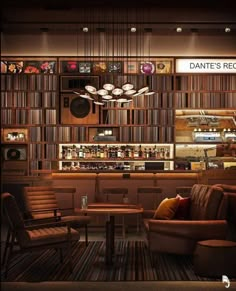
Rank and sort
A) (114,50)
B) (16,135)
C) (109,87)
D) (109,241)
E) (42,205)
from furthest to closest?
(16,135)
(114,50)
(109,87)
(42,205)
(109,241)

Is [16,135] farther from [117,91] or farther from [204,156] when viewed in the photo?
[204,156]

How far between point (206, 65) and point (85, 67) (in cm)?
271

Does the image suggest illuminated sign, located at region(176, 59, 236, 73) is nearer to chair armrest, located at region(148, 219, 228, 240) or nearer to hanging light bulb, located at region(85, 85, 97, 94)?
hanging light bulb, located at region(85, 85, 97, 94)

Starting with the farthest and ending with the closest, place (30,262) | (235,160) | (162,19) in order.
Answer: (235,160) → (162,19) → (30,262)

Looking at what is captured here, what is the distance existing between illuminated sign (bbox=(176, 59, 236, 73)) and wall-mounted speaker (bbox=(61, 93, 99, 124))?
211 centimetres

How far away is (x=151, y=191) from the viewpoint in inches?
325

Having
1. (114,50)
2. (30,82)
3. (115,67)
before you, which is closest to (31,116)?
(30,82)

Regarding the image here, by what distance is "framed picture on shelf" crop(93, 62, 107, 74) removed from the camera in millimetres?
10820

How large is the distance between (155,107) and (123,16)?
283 cm

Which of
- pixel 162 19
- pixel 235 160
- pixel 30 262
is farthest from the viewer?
pixel 235 160

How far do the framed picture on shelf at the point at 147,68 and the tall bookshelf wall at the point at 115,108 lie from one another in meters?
0.11

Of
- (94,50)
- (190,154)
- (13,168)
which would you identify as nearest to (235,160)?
(190,154)

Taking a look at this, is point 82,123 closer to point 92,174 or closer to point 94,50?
point 94,50

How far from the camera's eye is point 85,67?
10.8 m
